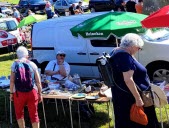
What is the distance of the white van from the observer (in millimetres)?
9109

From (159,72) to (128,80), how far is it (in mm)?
4443

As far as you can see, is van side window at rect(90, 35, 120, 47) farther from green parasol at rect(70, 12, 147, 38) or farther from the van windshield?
the van windshield

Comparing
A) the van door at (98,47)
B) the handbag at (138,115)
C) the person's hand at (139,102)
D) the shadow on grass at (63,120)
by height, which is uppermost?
the van door at (98,47)

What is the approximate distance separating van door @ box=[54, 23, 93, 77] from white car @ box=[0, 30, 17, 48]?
694 centimetres

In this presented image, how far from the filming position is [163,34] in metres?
9.53

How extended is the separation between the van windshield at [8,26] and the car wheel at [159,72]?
1001cm

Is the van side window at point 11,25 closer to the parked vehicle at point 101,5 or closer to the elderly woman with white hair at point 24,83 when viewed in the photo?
the parked vehicle at point 101,5

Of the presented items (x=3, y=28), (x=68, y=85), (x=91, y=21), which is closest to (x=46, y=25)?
(x=91, y=21)

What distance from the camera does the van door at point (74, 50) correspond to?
9.84 metres

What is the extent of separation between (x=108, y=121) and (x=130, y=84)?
2.66m

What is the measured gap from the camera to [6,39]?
16750 mm

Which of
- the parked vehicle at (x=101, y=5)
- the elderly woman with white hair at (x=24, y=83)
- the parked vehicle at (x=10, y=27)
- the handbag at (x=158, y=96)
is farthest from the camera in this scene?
the parked vehicle at (x=101, y=5)

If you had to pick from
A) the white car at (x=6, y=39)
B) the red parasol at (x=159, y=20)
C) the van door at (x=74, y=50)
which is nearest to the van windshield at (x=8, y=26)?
the white car at (x=6, y=39)

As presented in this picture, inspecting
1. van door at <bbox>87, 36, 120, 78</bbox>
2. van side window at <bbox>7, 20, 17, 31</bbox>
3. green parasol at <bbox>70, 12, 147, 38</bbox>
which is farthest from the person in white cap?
van side window at <bbox>7, 20, 17, 31</bbox>
